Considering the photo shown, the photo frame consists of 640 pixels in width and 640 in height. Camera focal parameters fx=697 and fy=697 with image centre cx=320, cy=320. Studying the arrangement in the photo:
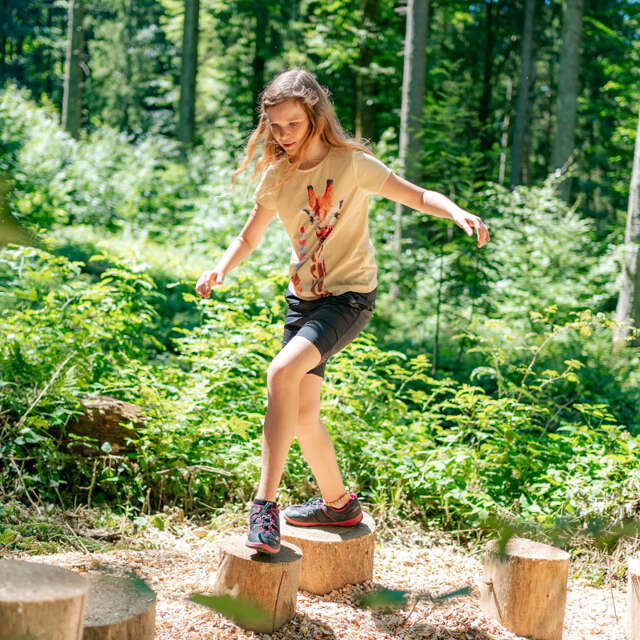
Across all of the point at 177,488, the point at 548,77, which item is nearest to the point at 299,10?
the point at 548,77

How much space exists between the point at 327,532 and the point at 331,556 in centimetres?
13

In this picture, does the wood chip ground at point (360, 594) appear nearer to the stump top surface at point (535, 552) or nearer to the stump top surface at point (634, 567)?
the stump top surface at point (535, 552)

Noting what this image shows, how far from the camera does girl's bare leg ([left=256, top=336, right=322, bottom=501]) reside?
8.53ft

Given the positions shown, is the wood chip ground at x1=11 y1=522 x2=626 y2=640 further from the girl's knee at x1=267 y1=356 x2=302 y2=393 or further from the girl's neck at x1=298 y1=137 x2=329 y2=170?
the girl's neck at x1=298 y1=137 x2=329 y2=170

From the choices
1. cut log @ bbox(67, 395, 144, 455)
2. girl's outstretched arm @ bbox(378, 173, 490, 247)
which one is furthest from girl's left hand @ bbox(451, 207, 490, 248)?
cut log @ bbox(67, 395, 144, 455)

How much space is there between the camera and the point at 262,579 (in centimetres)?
256

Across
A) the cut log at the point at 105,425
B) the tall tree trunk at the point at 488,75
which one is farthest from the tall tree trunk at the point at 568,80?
the cut log at the point at 105,425

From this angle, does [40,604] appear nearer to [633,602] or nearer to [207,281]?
[207,281]

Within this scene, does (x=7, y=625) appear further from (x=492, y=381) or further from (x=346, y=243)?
(x=492, y=381)

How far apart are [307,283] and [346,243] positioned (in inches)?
9.1

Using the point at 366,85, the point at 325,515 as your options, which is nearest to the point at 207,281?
the point at 325,515

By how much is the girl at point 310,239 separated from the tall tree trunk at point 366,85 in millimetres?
11790

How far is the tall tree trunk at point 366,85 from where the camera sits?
1498cm

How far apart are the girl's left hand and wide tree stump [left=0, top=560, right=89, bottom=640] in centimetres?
170
